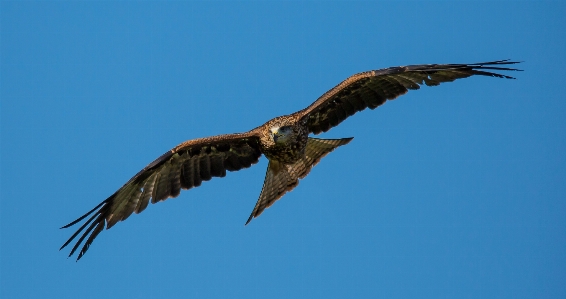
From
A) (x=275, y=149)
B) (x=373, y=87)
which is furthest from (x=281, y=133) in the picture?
(x=373, y=87)

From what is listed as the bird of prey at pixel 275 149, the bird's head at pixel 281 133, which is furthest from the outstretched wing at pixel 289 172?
the bird's head at pixel 281 133

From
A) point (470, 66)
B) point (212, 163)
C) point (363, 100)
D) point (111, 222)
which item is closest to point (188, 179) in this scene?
point (212, 163)

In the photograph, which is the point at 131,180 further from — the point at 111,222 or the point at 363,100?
the point at 363,100

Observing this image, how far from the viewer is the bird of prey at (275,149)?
526 inches

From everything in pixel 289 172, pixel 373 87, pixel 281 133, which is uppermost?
pixel 373 87

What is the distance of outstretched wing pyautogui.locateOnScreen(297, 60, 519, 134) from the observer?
1327 cm

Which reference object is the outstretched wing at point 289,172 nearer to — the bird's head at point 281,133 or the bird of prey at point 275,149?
the bird of prey at point 275,149

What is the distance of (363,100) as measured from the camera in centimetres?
1405

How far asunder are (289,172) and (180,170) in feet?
5.43

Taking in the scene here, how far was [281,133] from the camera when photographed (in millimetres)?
13227

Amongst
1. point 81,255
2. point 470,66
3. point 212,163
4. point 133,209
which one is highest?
point 470,66

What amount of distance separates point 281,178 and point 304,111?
1.14 metres

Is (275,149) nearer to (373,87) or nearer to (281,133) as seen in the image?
(281,133)

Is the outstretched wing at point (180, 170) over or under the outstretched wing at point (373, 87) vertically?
under
